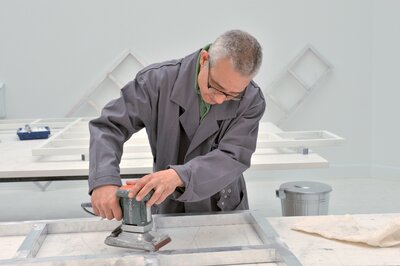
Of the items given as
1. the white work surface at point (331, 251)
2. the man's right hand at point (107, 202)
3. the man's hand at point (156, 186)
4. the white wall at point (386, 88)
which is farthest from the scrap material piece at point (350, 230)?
the white wall at point (386, 88)

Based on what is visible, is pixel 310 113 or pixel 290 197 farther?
pixel 310 113

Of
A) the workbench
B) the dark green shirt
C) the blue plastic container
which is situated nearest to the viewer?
the workbench

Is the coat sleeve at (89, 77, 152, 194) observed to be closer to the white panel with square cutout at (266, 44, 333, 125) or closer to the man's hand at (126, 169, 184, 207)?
the man's hand at (126, 169, 184, 207)

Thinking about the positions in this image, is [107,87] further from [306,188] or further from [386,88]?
[386,88]

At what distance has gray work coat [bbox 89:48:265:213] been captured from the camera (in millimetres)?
1464

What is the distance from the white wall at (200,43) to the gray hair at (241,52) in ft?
9.28

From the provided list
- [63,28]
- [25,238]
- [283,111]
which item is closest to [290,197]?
[25,238]

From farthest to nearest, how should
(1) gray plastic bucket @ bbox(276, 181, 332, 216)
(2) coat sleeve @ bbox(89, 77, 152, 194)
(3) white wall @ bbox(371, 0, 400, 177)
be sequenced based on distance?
(3) white wall @ bbox(371, 0, 400, 177)
(1) gray plastic bucket @ bbox(276, 181, 332, 216)
(2) coat sleeve @ bbox(89, 77, 152, 194)

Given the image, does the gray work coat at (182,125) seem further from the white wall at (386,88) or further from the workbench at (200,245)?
the white wall at (386,88)

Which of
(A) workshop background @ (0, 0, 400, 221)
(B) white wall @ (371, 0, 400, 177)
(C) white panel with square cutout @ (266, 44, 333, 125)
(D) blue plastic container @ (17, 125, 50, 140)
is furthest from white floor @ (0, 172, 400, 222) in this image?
(D) blue plastic container @ (17, 125, 50, 140)

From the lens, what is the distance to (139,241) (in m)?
1.25

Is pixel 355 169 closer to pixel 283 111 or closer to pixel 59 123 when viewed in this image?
pixel 283 111

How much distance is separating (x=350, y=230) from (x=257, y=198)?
2528 mm

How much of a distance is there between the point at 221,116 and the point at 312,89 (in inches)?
112
